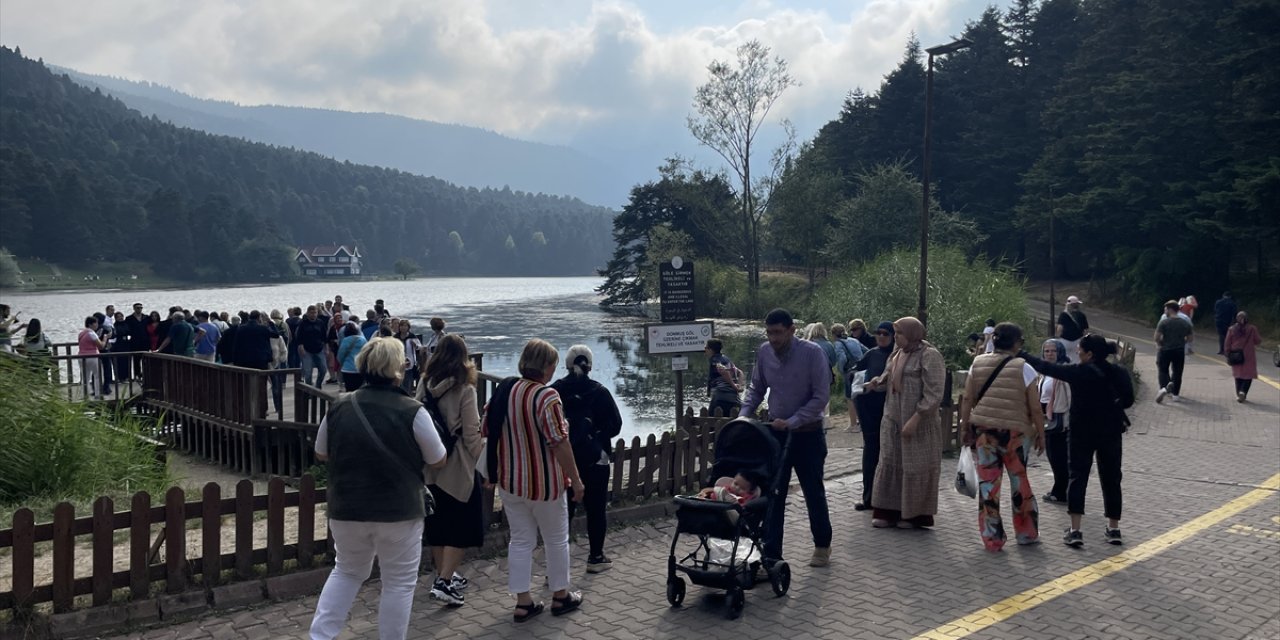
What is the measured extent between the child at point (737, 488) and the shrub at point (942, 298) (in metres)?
17.3

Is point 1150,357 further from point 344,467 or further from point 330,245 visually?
point 330,245

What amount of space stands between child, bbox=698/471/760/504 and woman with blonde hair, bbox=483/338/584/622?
0.92 metres

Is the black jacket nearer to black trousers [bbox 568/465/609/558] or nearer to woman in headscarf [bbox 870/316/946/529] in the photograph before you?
black trousers [bbox 568/465/609/558]

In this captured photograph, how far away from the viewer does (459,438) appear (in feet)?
19.2

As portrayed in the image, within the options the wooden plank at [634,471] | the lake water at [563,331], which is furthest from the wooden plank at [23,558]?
the lake water at [563,331]

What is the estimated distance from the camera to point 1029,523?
7664mm

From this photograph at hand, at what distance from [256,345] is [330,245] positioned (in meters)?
145

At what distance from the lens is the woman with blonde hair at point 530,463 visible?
572cm

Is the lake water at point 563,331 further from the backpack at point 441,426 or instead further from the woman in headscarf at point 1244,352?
the backpack at point 441,426

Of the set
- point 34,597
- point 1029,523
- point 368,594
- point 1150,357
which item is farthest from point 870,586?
point 1150,357

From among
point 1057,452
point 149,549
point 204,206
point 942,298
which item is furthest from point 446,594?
point 204,206

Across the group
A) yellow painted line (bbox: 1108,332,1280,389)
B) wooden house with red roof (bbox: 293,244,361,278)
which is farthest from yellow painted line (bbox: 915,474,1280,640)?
wooden house with red roof (bbox: 293,244,361,278)

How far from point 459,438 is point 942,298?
2137cm

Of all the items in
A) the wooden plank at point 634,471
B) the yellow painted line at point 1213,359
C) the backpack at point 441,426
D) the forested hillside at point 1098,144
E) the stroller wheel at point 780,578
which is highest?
the forested hillside at point 1098,144
